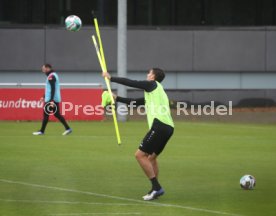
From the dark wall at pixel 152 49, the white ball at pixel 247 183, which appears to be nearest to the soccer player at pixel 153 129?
the white ball at pixel 247 183

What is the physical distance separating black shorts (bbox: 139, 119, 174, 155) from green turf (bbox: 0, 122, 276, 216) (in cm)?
82

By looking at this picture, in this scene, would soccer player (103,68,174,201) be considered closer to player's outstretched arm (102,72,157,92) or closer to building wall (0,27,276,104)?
player's outstretched arm (102,72,157,92)

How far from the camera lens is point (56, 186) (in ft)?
53.1

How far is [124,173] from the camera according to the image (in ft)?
60.1

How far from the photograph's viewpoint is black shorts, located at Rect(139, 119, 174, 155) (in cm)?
1473

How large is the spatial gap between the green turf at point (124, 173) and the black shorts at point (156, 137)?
32.1 inches

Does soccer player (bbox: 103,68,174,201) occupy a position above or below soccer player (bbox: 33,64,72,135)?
above

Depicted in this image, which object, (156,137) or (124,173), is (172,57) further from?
(156,137)

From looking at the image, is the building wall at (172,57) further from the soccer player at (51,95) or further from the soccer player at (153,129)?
the soccer player at (153,129)

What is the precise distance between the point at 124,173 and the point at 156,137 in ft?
12.2

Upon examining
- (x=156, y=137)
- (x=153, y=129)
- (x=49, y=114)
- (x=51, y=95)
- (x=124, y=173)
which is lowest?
(x=49, y=114)

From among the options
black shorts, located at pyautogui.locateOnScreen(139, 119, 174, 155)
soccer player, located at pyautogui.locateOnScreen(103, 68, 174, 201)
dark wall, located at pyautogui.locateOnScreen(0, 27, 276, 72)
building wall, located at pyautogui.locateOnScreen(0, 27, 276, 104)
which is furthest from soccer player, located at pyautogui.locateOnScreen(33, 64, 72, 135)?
dark wall, located at pyautogui.locateOnScreen(0, 27, 276, 72)

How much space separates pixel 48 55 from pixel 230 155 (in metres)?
20.3

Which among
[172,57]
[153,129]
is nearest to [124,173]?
[153,129]
